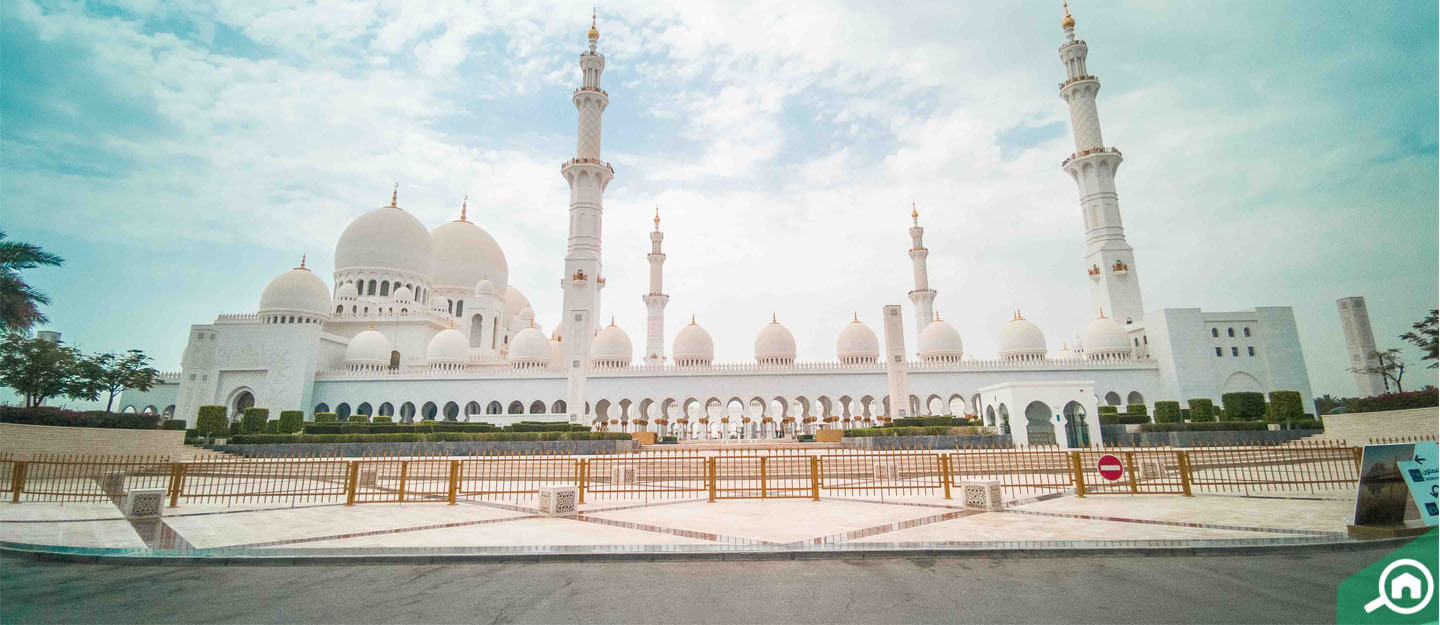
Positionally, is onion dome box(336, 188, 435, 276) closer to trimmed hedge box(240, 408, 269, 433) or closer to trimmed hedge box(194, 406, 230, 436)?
trimmed hedge box(240, 408, 269, 433)

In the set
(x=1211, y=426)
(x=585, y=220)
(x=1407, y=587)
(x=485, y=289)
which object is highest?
(x=585, y=220)

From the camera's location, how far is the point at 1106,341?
37.1 metres

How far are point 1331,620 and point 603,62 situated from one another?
42.8 metres

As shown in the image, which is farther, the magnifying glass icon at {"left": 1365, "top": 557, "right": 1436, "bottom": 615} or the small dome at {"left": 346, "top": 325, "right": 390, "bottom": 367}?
the small dome at {"left": 346, "top": 325, "right": 390, "bottom": 367}

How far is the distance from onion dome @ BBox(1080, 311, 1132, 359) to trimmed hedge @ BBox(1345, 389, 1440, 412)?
673 inches

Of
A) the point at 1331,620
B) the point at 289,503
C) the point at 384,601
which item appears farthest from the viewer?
the point at 289,503

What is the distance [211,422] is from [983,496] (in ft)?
96.5

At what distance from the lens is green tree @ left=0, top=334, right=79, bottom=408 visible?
22.6 m

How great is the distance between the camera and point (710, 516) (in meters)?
8.87

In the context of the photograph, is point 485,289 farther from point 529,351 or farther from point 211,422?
point 211,422

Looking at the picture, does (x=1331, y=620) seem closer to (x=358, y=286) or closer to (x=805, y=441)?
(x=805, y=441)

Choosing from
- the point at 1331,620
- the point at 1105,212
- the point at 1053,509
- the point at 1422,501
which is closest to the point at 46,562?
the point at 1331,620

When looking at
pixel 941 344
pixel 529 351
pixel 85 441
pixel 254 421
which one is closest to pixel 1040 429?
pixel 941 344

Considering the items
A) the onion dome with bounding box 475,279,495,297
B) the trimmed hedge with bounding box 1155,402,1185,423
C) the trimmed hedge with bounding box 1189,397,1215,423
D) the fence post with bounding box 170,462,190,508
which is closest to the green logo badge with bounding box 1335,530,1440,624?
the fence post with bounding box 170,462,190,508
